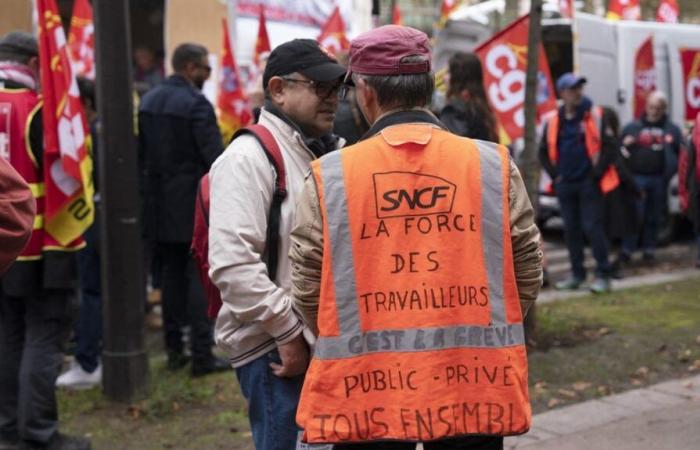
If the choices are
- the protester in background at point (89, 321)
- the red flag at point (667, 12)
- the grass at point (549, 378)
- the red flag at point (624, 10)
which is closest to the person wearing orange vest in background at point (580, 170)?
the grass at point (549, 378)

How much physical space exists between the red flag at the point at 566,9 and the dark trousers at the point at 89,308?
769 cm

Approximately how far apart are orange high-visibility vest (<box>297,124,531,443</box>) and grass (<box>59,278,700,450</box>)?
2592 millimetres

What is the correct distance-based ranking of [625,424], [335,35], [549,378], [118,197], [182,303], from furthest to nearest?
[335,35] < [182,303] < [549,378] < [118,197] < [625,424]

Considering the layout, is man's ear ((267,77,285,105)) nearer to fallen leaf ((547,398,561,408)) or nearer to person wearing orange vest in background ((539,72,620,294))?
fallen leaf ((547,398,561,408))

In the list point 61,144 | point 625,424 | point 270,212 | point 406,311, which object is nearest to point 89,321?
point 61,144

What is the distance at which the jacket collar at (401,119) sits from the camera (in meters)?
2.57

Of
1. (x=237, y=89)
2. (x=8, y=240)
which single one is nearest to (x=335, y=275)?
(x=8, y=240)

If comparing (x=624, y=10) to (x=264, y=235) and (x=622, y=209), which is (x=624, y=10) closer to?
(x=622, y=209)

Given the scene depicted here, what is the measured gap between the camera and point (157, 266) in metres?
7.82

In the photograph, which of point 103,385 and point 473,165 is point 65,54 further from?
point 473,165

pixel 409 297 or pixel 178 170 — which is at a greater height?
pixel 409 297

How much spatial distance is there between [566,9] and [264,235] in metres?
11.7

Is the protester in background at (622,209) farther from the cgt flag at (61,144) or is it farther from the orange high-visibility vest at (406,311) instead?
the orange high-visibility vest at (406,311)

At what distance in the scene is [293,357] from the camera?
292 cm
